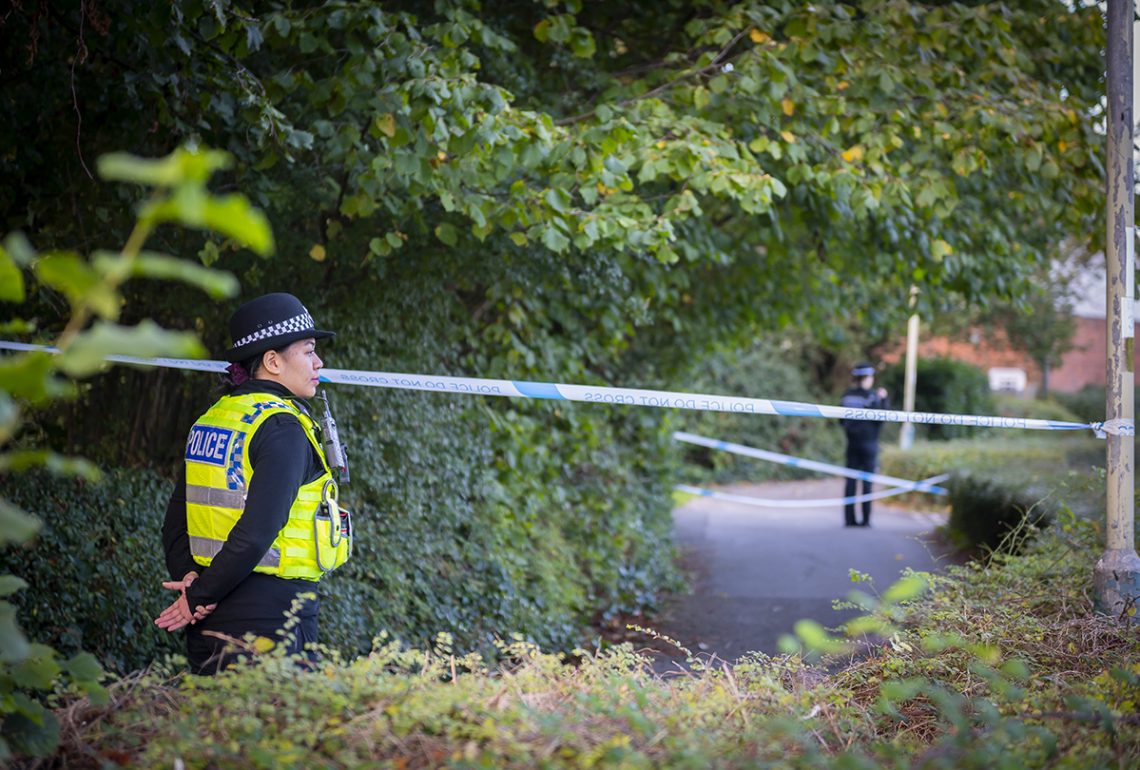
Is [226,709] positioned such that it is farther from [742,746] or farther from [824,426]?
[824,426]

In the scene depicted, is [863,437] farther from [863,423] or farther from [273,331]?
[273,331]

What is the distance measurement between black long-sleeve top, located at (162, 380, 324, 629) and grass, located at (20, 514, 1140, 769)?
0.30 meters

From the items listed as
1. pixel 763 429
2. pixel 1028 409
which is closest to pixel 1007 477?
pixel 763 429

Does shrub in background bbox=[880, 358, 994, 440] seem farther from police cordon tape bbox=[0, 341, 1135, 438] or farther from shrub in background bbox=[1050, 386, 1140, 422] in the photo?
police cordon tape bbox=[0, 341, 1135, 438]

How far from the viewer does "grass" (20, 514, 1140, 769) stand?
259cm

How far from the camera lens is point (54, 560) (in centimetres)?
505

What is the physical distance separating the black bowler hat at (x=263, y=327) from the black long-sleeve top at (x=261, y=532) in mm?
117

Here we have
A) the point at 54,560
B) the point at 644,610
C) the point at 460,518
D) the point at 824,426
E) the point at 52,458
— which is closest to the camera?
the point at 52,458

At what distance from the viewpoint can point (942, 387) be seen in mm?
28281

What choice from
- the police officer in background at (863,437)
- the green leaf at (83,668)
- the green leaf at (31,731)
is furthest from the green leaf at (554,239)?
the police officer in background at (863,437)

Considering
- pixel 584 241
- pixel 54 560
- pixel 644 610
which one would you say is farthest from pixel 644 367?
pixel 54 560

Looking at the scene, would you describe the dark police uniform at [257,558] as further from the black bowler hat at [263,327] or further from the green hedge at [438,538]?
the green hedge at [438,538]

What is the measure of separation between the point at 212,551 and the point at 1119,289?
3.97m

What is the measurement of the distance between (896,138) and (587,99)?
233cm
